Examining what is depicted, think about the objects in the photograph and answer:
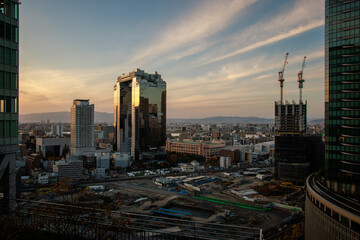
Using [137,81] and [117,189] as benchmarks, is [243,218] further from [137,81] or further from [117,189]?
[137,81]

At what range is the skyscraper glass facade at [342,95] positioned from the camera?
8.56 m

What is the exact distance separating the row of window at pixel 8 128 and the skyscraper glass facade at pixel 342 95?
362 inches

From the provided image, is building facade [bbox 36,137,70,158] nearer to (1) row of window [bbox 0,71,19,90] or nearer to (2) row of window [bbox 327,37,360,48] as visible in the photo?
(1) row of window [bbox 0,71,19,90]

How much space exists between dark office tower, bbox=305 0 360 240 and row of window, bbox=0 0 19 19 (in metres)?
8.61

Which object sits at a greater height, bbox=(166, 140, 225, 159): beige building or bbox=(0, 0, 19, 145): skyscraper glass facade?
bbox=(0, 0, 19, 145): skyscraper glass facade

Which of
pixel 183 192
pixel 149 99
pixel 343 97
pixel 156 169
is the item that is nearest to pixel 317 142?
pixel 183 192

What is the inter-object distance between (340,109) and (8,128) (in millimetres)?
9549

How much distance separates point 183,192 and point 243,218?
5.83 metres

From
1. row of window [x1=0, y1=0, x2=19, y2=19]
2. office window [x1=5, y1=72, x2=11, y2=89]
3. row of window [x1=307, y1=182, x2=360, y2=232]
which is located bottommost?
row of window [x1=307, y1=182, x2=360, y2=232]

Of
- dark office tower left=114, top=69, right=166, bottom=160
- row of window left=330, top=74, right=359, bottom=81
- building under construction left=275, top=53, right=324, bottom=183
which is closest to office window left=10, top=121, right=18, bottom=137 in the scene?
row of window left=330, top=74, right=359, bottom=81

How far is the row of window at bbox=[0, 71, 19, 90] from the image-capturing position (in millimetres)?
3785

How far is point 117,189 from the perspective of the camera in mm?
18750

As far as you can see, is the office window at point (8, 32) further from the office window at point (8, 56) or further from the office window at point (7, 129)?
the office window at point (7, 129)

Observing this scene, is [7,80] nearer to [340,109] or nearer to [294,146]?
[340,109]
